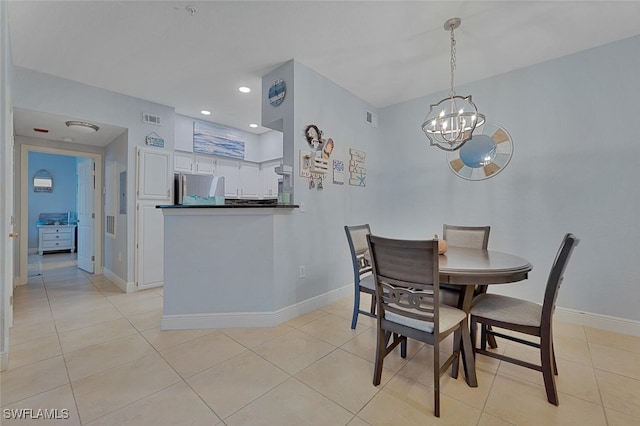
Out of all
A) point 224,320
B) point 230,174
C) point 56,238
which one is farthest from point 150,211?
point 56,238

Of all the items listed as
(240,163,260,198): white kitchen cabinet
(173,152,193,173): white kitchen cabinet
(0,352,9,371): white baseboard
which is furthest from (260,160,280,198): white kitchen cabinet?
(0,352,9,371): white baseboard

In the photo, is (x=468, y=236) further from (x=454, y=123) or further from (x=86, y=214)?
(x=86, y=214)

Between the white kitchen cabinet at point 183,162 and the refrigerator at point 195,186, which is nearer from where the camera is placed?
the refrigerator at point 195,186

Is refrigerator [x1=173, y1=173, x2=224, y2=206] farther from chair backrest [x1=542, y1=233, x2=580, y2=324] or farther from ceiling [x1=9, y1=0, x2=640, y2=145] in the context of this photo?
chair backrest [x1=542, y1=233, x2=580, y2=324]

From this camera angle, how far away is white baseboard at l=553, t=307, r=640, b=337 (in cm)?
243

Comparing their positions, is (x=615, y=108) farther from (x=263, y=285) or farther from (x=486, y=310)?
(x=263, y=285)

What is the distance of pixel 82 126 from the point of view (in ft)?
11.3

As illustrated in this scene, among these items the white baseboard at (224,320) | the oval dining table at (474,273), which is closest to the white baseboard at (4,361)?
the white baseboard at (224,320)

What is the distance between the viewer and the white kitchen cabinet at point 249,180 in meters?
5.36

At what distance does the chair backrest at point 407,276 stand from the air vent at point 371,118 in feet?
9.02

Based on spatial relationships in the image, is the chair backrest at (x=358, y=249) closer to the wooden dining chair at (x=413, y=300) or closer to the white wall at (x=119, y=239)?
the wooden dining chair at (x=413, y=300)

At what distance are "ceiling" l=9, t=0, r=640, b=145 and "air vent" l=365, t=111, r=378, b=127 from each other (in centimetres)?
56

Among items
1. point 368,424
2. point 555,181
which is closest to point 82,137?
point 368,424

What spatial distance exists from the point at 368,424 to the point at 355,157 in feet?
9.65
